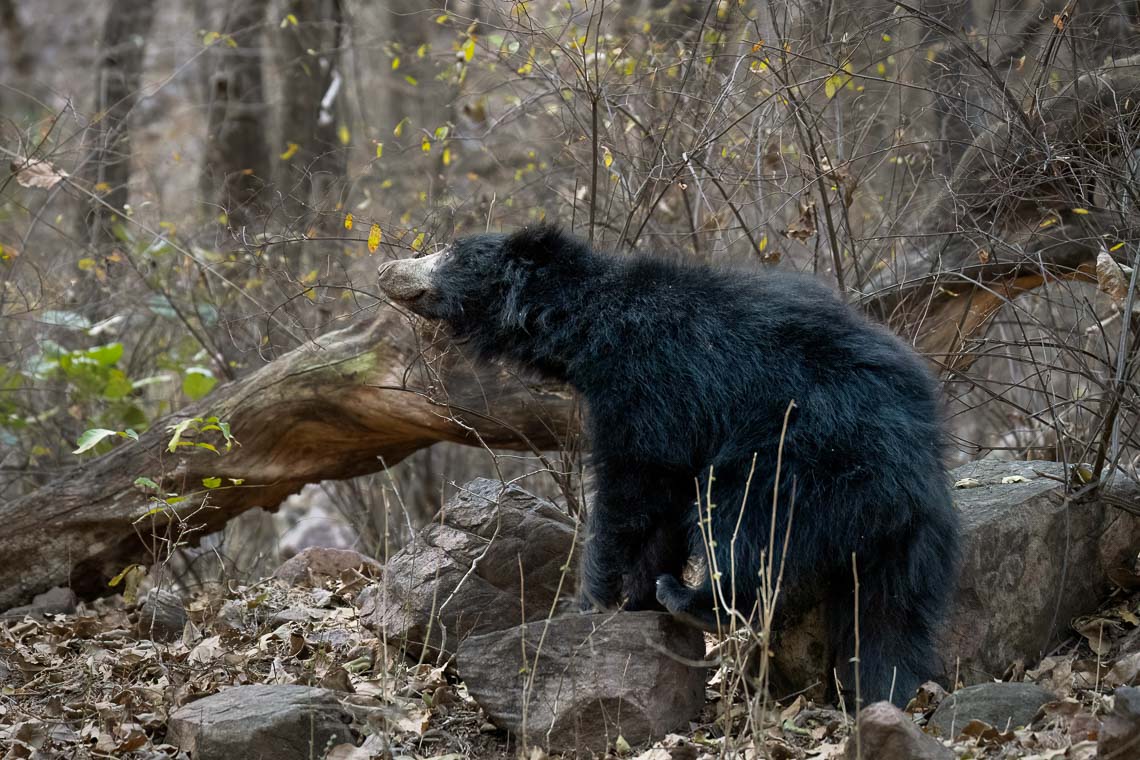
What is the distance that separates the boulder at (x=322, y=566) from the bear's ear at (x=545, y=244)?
2.27 meters

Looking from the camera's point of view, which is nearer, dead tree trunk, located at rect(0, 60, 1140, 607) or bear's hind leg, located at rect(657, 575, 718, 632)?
bear's hind leg, located at rect(657, 575, 718, 632)

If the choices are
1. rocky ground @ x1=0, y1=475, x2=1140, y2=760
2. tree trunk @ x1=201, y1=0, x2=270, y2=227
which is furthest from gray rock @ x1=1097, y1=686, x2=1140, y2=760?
tree trunk @ x1=201, y1=0, x2=270, y2=227

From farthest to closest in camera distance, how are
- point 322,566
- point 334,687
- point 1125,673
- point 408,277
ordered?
point 322,566
point 408,277
point 334,687
point 1125,673

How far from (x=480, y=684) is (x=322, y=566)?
8.71 feet

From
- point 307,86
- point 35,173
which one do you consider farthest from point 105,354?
point 307,86

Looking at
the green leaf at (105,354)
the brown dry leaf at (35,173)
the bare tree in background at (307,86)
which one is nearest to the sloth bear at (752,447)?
the brown dry leaf at (35,173)

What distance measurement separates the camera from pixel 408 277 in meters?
4.82

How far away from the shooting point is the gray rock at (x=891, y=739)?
302 cm

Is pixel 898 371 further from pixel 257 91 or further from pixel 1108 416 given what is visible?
pixel 257 91

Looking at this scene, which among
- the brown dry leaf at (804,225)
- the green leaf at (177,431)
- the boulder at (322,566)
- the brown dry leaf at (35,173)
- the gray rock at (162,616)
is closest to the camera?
the green leaf at (177,431)

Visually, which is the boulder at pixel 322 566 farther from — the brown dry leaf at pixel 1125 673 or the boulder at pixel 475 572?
the brown dry leaf at pixel 1125 673

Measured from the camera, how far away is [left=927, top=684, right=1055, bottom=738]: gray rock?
355 cm

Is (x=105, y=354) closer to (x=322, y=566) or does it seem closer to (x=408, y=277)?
(x=322, y=566)

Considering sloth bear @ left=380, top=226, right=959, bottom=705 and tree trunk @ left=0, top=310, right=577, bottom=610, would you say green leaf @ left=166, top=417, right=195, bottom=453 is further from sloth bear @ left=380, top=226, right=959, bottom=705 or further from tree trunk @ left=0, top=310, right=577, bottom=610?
sloth bear @ left=380, top=226, right=959, bottom=705
